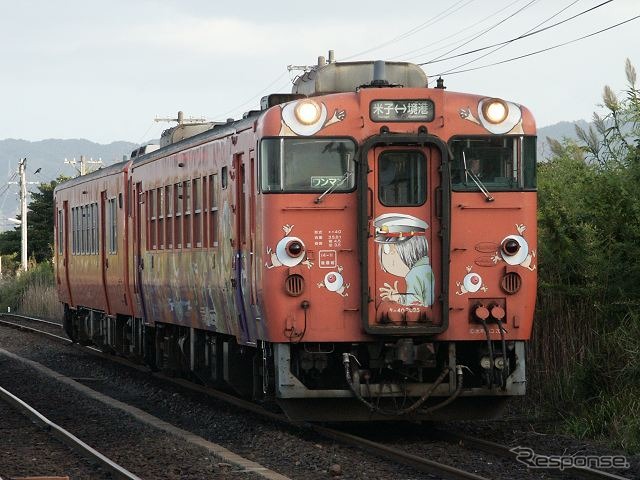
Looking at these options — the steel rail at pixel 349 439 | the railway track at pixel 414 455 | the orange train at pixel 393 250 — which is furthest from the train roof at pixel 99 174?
the orange train at pixel 393 250

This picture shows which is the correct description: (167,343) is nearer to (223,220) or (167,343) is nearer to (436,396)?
(223,220)

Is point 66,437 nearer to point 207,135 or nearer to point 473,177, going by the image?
point 207,135

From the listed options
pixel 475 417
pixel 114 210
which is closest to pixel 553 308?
pixel 475 417

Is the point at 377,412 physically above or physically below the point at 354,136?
below

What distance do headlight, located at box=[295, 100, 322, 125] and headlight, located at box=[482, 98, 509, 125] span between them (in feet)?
4.76

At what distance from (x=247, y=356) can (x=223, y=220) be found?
4.80 feet

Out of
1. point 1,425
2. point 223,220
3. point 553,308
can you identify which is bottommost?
point 1,425

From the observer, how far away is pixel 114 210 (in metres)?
20.0

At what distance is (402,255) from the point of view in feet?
37.2

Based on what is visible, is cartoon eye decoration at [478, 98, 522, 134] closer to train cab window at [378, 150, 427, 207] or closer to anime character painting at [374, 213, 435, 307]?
train cab window at [378, 150, 427, 207]

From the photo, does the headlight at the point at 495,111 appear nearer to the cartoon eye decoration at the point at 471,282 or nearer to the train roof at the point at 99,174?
the cartoon eye decoration at the point at 471,282

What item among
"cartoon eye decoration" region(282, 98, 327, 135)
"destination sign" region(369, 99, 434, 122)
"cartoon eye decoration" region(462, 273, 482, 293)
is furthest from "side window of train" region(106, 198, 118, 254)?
"cartoon eye decoration" region(462, 273, 482, 293)

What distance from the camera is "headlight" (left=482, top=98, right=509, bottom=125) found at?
11.6m

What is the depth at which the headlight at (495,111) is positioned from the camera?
38.1 feet
